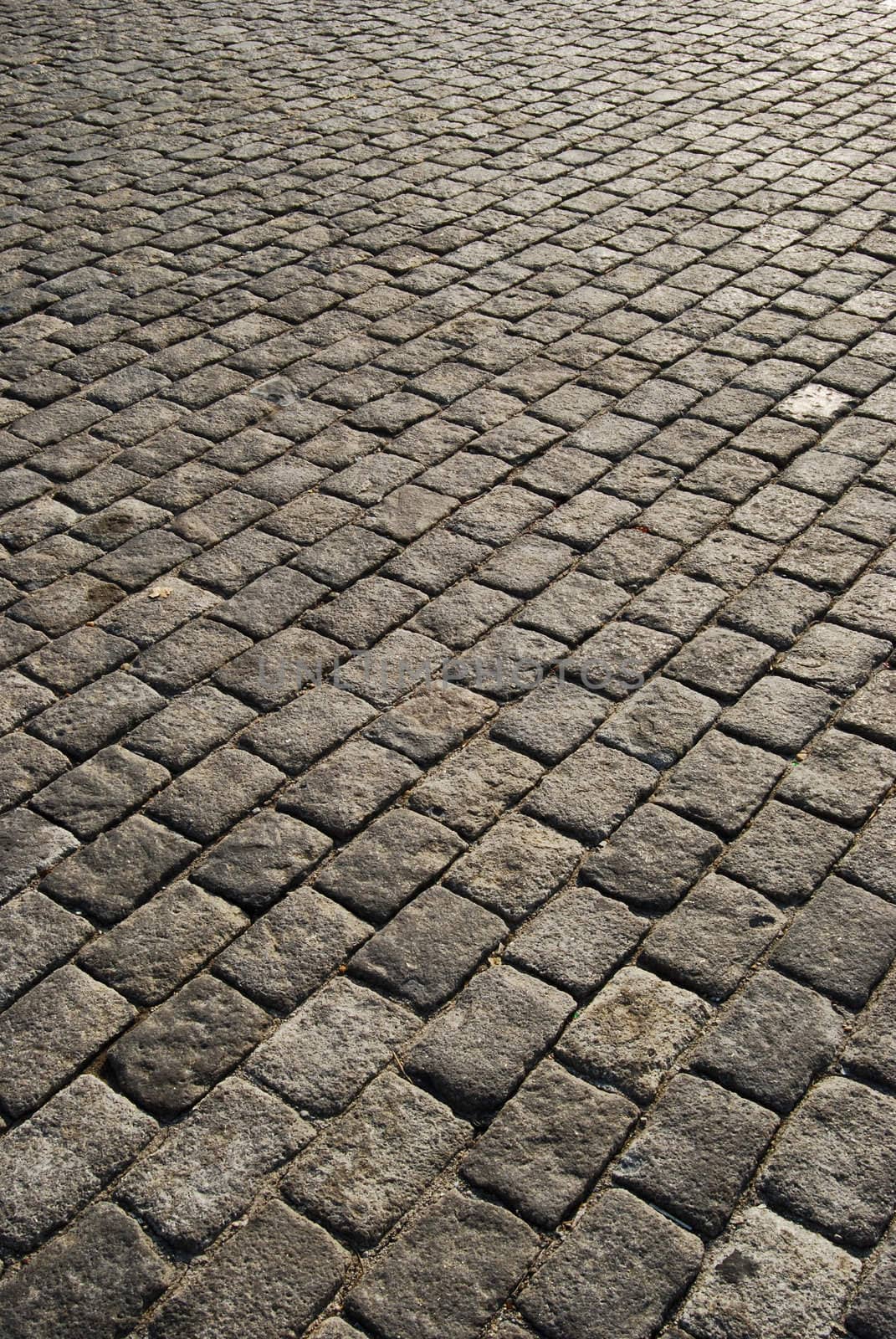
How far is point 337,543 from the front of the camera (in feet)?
16.0

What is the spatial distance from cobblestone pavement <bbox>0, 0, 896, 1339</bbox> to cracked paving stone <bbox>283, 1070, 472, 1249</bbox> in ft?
0.03

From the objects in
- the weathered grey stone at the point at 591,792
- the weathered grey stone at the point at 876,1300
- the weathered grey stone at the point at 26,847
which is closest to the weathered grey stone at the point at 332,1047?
the weathered grey stone at the point at 591,792

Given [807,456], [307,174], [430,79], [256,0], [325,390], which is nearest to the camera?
[807,456]

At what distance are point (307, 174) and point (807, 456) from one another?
4.06m

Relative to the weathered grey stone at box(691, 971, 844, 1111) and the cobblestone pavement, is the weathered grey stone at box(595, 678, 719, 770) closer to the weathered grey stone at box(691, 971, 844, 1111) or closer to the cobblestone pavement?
the cobblestone pavement

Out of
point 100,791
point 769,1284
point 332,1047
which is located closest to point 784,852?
point 769,1284

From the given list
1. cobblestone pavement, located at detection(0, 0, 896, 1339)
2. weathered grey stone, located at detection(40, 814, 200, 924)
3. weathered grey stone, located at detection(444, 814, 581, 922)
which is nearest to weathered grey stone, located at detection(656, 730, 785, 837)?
cobblestone pavement, located at detection(0, 0, 896, 1339)

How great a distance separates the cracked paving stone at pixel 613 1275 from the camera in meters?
2.67

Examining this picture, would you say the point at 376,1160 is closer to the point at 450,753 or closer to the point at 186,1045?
the point at 186,1045

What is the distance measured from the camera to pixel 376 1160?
296 centimetres

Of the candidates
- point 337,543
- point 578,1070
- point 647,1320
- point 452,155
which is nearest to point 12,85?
point 452,155

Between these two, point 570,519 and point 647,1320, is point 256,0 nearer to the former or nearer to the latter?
point 570,519

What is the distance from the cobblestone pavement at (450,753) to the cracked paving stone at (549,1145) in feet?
0.04

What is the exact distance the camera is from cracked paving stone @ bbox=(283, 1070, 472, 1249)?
Result: 2867 mm
